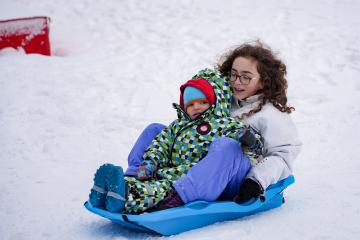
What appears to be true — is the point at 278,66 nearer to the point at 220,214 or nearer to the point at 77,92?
the point at 220,214

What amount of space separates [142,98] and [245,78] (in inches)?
100.0

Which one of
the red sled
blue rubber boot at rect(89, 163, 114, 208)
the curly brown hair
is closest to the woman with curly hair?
the curly brown hair

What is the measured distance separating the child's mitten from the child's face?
0.35 metres

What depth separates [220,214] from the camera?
98.7 inches

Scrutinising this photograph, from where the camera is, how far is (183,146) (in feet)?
8.93

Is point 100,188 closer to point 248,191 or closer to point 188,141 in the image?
point 188,141

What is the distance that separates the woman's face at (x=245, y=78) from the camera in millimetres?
2938

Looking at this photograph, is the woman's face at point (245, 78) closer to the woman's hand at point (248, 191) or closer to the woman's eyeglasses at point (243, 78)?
the woman's eyeglasses at point (243, 78)

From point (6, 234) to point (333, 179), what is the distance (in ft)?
6.94

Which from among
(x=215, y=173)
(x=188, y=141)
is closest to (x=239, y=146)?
(x=215, y=173)

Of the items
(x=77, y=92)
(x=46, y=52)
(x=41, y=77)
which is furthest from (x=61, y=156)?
(x=46, y=52)

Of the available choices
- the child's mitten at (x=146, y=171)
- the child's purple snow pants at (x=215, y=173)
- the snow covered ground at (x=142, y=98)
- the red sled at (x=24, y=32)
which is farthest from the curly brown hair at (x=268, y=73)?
the red sled at (x=24, y=32)

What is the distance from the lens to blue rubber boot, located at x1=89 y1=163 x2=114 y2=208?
232cm

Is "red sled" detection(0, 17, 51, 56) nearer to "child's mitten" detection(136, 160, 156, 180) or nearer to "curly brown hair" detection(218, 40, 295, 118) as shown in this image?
"curly brown hair" detection(218, 40, 295, 118)
